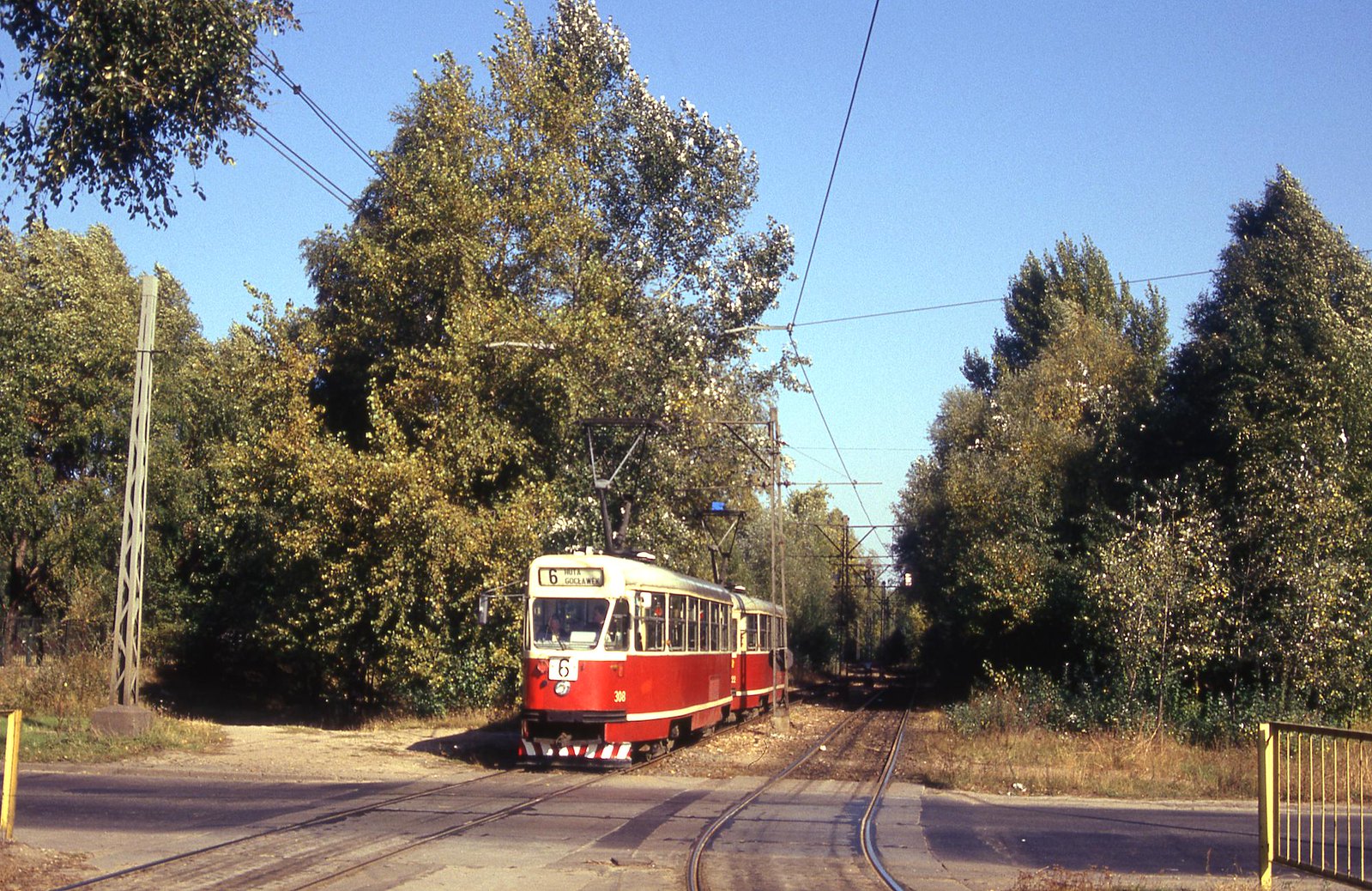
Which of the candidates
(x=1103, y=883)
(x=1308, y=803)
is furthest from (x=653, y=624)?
(x=1308, y=803)

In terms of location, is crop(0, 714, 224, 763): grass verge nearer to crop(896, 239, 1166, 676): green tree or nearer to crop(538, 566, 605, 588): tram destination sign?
crop(538, 566, 605, 588): tram destination sign

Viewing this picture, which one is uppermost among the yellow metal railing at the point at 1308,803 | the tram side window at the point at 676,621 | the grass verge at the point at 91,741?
the tram side window at the point at 676,621

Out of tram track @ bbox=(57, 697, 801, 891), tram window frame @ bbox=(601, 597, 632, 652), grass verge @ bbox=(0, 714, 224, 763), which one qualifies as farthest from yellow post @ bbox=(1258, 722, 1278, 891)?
grass verge @ bbox=(0, 714, 224, 763)

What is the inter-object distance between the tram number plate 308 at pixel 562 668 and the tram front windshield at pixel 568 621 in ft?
0.80

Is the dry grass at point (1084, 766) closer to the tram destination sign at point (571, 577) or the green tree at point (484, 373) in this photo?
the tram destination sign at point (571, 577)

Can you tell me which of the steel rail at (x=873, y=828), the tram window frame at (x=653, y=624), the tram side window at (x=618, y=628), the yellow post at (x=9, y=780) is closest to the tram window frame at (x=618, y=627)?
the tram side window at (x=618, y=628)

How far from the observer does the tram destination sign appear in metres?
18.4

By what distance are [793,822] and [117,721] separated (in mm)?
12173

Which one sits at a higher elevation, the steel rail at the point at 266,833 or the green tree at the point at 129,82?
the green tree at the point at 129,82

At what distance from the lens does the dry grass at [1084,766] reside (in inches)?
679

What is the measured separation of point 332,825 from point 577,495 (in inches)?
649

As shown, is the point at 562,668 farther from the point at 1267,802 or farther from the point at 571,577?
the point at 1267,802

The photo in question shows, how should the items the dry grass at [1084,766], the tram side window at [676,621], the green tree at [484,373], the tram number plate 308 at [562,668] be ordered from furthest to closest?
the green tree at [484,373]
the tram side window at [676,621]
the tram number plate 308 at [562,668]
the dry grass at [1084,766]

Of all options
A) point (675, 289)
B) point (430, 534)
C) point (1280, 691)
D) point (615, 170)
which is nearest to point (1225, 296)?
point (1280, 691)
